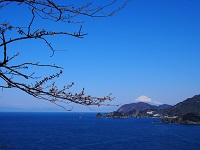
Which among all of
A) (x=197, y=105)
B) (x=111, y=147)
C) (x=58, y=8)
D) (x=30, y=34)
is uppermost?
(x=197, y=105)

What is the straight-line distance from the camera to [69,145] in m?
53.6

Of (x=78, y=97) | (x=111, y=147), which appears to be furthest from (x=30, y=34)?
(x=111, y=147)

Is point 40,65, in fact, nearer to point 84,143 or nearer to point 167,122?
point 84,143

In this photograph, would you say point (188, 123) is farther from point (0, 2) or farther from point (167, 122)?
point (0, 2)

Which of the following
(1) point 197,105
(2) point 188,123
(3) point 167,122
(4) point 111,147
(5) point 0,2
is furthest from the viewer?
(1) point 197,105

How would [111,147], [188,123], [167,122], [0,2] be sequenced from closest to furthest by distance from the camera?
1. [0,2]
2. [111,147]
3. [188,123]
4. [167,122]

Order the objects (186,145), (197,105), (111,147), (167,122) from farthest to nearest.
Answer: (197,105) < (167,122) < (186,145) < (111,147)

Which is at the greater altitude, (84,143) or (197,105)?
(197,105)

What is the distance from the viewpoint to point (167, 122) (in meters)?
126

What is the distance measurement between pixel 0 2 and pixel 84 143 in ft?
181

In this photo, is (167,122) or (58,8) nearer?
(58,8)

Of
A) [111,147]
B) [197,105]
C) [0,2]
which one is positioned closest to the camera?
[0,2]

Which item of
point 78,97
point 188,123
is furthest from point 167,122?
point 78,97

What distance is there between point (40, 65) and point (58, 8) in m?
0.63
